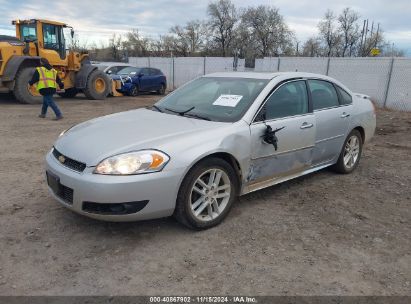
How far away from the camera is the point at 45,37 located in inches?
567

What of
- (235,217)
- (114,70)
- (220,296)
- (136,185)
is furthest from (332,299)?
(114,70)

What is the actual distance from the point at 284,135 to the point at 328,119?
102 centimetres

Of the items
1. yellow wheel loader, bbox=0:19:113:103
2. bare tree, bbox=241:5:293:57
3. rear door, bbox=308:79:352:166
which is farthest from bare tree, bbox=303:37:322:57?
rear door, bbox=308:79:352:166

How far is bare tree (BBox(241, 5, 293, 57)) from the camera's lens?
54125mm

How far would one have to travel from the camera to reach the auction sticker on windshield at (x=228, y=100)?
4.16 metres

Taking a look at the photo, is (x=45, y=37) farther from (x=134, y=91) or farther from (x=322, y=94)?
(x=322, y=94)

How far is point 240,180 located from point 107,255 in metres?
1.51

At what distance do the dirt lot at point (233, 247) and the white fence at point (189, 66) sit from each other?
1881 cm

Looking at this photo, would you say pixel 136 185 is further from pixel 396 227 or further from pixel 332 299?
pixel 396 227

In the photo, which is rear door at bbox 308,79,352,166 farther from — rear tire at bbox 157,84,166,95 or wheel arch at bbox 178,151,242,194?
rear tire at bbox 157,84,166,95

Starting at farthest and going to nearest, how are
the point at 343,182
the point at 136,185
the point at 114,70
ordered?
the point at 114,70
the point at 343,182
the point at 136,185

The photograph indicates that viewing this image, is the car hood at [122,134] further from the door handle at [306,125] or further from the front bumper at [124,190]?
the door handle at [306,125]

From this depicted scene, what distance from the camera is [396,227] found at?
392 centimetres

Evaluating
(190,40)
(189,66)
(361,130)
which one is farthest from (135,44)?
(361,130)
